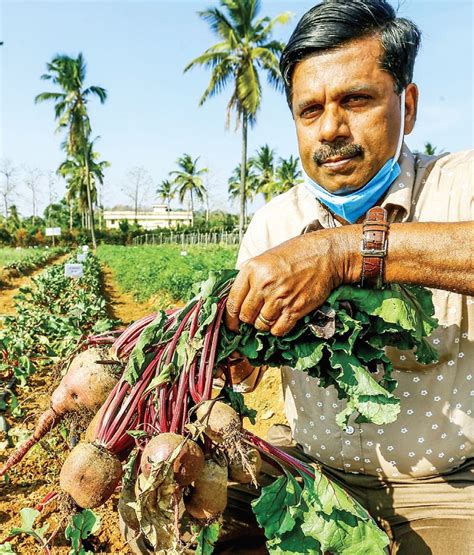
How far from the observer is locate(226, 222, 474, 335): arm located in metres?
1.36

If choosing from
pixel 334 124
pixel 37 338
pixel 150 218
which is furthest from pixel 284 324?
pixel 150 218

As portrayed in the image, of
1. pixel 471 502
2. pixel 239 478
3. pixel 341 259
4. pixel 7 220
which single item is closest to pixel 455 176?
pixel 341 259

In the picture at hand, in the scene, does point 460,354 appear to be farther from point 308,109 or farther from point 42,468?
point 42,468

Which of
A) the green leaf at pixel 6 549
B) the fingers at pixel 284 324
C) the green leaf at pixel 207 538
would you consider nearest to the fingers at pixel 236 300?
the fingers at pixel 284 324

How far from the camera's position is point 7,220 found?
5194 centimetres

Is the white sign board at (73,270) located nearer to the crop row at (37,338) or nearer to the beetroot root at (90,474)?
the crop row at (37,338)

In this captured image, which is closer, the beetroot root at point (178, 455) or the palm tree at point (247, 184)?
the beetroot root at point (178, 455)

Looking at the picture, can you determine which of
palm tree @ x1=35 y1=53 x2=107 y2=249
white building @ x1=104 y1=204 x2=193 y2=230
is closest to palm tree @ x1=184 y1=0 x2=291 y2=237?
palm tree @ x1=35 y1=53 x2=107 y2=249

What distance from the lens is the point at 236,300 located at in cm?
142

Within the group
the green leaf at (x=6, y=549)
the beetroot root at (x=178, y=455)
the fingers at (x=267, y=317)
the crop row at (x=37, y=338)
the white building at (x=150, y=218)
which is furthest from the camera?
the white building at (x=150, y=218)

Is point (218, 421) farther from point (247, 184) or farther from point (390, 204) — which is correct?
point (247, 184)

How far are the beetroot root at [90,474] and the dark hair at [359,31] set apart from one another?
1494 millimetres

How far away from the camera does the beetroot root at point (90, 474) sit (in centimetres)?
139

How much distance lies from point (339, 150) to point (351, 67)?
0.28 m
